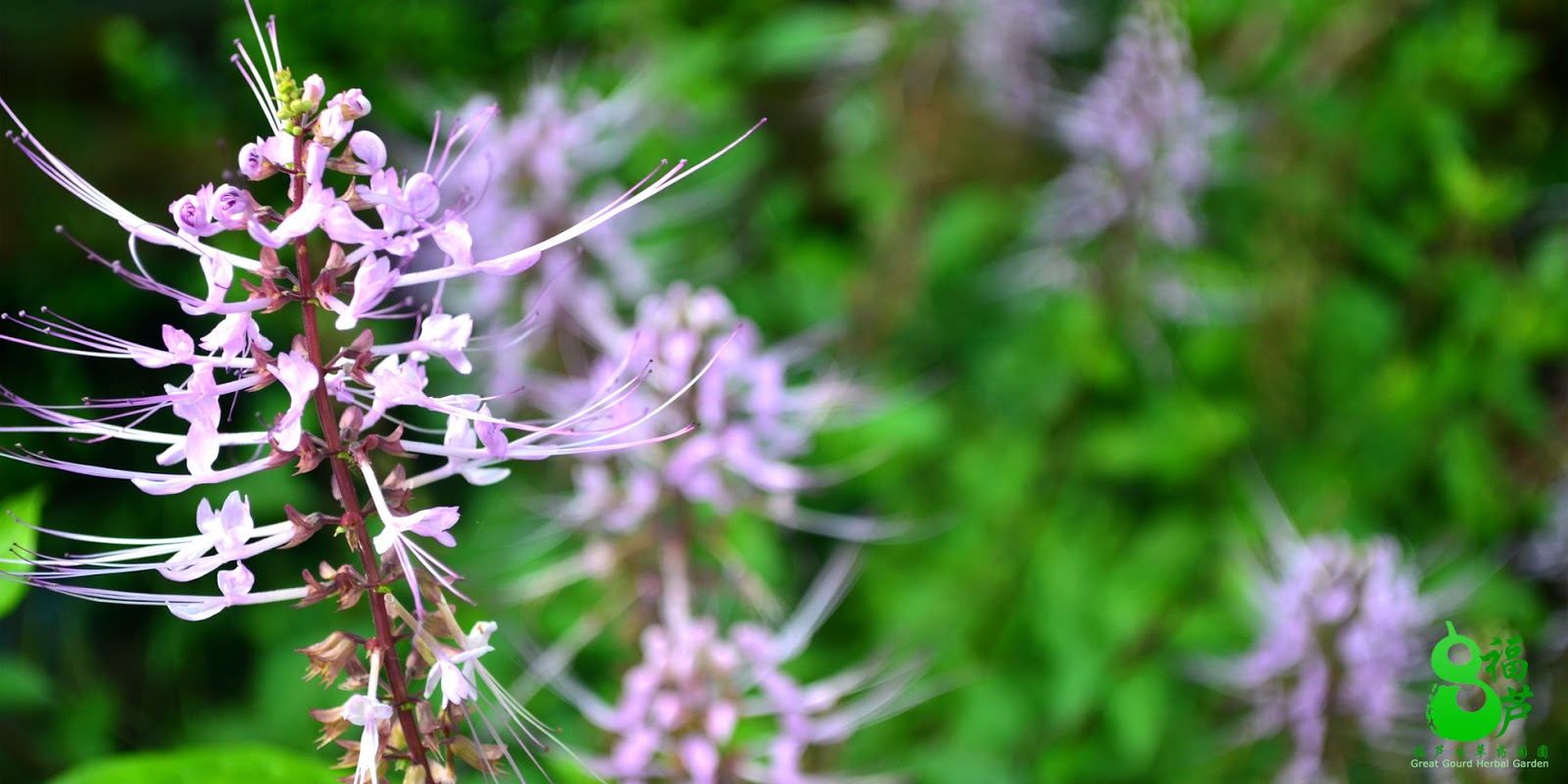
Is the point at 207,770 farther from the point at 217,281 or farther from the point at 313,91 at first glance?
the point at 313,91

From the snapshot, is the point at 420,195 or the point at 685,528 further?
the point at 685,528

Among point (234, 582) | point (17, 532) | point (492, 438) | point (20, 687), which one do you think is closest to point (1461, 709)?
point (492, 438)

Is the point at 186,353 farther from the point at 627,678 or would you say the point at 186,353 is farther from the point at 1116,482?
the point at 1116,482

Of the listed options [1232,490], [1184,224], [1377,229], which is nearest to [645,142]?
[1184,224]

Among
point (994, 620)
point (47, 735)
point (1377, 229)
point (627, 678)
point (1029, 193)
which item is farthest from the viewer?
point (1029, 193)

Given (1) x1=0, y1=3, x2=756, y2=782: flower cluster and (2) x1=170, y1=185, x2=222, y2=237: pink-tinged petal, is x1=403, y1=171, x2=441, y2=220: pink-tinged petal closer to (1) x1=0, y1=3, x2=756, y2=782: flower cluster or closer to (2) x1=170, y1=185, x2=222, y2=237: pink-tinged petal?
(1) x1=0, y1=3, x2=756, y2=782: flower cluster

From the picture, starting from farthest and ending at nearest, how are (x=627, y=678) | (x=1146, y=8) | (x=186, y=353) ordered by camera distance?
(x=1146, y=8) < (x=627, y=678) < (x=186, y=353)
